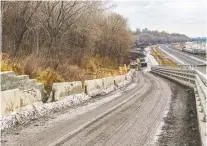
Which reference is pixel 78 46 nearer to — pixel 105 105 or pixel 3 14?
pixel 3 14

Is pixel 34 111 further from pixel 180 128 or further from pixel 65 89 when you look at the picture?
pixel 180 128

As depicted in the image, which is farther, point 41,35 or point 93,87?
point 41,35

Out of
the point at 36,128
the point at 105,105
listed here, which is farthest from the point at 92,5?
the point at 36,128

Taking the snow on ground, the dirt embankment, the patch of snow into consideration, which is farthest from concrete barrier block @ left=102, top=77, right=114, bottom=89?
the dirt embankment

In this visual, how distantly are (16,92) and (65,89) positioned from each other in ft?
12.6

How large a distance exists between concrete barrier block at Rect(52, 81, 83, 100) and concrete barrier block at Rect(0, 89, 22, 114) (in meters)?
2.71

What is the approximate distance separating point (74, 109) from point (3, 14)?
395 inches

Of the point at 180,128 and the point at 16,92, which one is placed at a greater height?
the point at 16,92

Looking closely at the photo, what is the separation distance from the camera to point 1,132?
26.8ft

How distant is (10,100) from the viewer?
31.6 feet

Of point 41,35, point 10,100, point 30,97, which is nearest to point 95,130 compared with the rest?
point 10,100

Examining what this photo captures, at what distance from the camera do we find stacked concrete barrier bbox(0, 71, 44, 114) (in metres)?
9.45

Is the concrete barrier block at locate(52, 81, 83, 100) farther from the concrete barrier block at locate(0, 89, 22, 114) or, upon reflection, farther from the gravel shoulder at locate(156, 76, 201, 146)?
the gravel shoulder at locate(156, 76, 201, 146)


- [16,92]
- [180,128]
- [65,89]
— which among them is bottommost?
[180,128]
